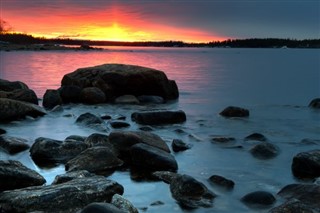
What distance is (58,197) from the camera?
22.7 feet

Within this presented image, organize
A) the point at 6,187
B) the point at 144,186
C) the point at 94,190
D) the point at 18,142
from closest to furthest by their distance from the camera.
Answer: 1. the point at 94,190
2. the point at 6,187
3. the point at 144,186
4. the point at 18,142

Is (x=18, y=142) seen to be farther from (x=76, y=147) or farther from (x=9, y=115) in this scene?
(x=9, y=115)

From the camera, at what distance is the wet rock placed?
2155 centimetres

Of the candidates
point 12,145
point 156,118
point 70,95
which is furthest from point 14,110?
point 70,95

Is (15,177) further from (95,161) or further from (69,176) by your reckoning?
(95,161)

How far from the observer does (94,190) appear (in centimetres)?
723

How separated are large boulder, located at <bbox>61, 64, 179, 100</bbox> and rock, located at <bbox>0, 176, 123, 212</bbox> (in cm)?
1520

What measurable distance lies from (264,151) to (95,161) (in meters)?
4.21

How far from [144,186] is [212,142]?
463cm

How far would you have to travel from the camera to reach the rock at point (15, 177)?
7852 millimetres

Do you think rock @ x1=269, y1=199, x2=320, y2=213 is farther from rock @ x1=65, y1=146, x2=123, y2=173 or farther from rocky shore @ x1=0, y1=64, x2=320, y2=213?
rock @ x1=65, y1=146, x2=123, y2=173

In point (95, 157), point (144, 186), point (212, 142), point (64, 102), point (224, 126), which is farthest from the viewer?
point (64, 102)

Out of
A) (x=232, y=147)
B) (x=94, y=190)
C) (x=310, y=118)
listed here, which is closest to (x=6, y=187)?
(x=94, y=190)

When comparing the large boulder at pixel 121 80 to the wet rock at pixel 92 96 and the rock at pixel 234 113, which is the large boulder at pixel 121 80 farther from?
the rock at pixel 234 113
